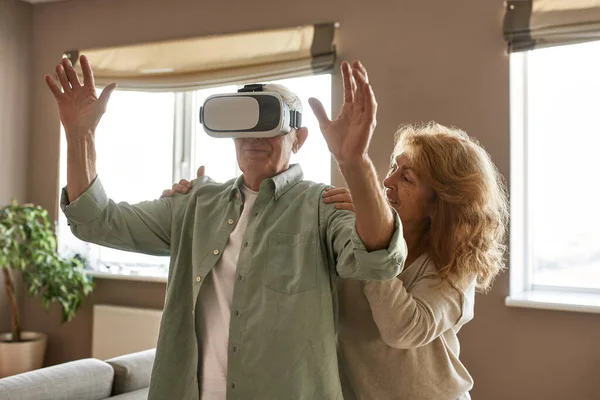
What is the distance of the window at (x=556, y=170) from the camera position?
10.3ft

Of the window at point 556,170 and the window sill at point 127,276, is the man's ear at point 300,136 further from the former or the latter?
the window sill at point 127,276

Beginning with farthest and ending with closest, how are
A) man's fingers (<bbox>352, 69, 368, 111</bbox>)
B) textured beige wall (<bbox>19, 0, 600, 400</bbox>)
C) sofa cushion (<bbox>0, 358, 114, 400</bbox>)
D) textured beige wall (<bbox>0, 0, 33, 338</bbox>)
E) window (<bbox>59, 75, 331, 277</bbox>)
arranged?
textured beige wall (<bbox>0, 0, 33, 338</bbox>), window (<bbox>59, 75, 331, 277</bbox>), textured beige wall (<bbox>19, 0, 600, 400</bbox>), sofa cushion (<bbox>0, 358, 114, 400</bbox>), man's fingers (<bbox>352, 69, 368, 111</bbox>)

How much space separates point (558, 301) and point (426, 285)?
5.28 feet

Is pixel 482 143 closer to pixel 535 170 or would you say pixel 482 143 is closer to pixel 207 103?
pixel 535 170

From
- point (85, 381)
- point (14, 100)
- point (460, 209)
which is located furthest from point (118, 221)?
point (14, 100)

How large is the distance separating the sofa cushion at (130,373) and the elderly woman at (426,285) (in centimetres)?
99

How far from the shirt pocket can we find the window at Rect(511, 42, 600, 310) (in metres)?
1.99

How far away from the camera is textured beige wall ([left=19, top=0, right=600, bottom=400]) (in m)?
2.92

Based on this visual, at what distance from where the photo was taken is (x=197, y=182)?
156 centimetres

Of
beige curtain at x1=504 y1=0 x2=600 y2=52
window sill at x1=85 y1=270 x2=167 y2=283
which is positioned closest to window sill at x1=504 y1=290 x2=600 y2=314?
beige curtain at x1=504 y1=0 x2=600 y2=52

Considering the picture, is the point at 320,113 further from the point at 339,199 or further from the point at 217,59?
the point at 217,59

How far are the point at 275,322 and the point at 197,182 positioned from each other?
42 centimetres

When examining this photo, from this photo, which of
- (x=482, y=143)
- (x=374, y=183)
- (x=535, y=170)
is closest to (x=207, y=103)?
(x=374, y=183)

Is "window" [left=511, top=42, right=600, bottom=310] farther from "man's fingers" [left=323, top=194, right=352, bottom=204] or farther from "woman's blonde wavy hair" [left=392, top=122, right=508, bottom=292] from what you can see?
"man's fingers" [left=323, top=194, right=352, bottom=204]
